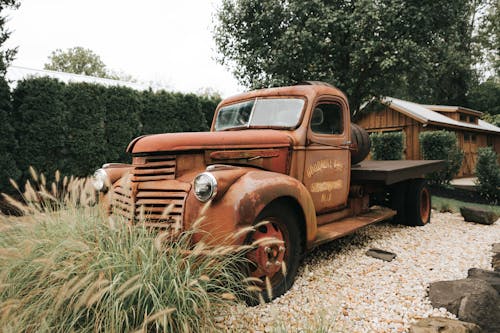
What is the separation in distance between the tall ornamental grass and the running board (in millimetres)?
1253

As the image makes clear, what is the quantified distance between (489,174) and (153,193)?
10.3m

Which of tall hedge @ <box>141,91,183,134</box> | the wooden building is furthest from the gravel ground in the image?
the wooden building

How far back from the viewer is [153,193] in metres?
2.92

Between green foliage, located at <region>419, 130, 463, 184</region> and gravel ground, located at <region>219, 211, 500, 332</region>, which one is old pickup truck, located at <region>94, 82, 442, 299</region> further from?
green foliage, located at <region>419, 130, 463, 184</region>

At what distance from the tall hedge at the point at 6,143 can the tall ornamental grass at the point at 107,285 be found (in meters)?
5.52

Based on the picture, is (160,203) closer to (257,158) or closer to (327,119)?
(257,158)

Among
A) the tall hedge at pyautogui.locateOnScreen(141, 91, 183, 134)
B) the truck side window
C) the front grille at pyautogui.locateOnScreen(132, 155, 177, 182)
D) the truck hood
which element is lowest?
the front grille at pyautogui.locateOnScreen(132, 155, 177, 182)

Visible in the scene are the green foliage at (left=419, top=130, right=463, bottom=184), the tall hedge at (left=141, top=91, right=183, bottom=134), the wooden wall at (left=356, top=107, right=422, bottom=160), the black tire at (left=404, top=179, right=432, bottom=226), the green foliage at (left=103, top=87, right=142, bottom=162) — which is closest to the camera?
the black tire at (left=404, top=179, right=432, bottom=226)

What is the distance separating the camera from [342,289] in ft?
10.4

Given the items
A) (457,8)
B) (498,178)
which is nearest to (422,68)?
(457,8)

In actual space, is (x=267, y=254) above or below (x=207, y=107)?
below

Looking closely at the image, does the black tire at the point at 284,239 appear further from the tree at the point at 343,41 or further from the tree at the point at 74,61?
the tree at the point at 74,61

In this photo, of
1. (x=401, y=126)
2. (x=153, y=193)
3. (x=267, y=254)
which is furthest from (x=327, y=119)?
(x=401, y=126)

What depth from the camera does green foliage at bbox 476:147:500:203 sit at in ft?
31.3
